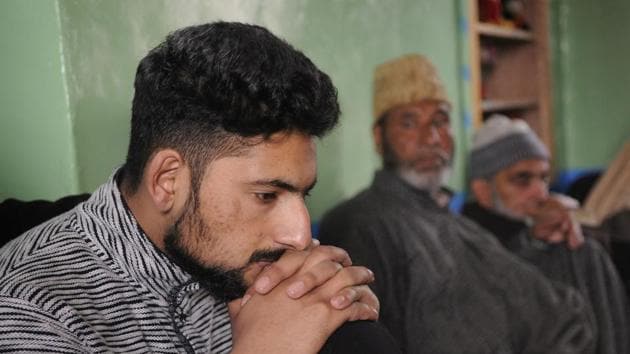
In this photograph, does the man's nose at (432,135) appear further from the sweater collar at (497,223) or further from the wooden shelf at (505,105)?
the wooden shelf at (505,105)

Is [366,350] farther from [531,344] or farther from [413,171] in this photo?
[413,171]

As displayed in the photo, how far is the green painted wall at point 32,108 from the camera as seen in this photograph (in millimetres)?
1268

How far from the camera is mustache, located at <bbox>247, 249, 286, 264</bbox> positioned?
946mm

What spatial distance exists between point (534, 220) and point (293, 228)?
64.8 inches

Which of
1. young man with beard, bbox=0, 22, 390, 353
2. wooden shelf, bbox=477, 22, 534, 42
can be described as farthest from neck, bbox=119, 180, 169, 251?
wooden shelf, bbox=477, 22, 534, 42

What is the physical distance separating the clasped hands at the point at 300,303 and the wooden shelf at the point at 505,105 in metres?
2.35

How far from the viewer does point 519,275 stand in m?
2.06

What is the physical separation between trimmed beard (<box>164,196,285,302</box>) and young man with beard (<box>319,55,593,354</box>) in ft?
2.77

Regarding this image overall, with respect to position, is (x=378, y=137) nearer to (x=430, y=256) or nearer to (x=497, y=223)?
(x=430, y=256)

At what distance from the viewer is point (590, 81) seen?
378 centimetres

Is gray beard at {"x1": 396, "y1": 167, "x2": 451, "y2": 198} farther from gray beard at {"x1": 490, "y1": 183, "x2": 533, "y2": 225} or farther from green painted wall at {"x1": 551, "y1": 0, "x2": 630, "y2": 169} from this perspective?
green painted wall at {"x1": 551, "y1": 0, "x2": 630, "y2": 169}

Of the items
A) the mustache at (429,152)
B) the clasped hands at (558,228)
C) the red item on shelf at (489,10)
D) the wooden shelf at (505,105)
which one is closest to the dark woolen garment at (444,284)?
the mustache at (429,152)

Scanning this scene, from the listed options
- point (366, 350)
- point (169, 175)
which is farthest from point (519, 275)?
point (169, 175)

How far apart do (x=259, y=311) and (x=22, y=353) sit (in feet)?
0.99
